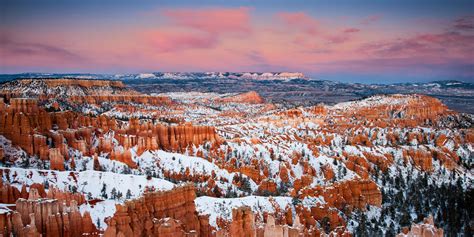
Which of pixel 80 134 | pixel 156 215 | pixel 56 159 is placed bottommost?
pixel 156 215

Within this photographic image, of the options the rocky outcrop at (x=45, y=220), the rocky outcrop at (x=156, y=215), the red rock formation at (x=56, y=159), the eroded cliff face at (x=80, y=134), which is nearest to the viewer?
the rocky outcrop at (x=45, y=220)

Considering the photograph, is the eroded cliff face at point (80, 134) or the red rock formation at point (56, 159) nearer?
the red rock formation at point (56, 159)

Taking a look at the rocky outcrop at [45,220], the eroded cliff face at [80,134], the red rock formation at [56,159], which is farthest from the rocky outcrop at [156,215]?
the eroded cliff face at [80,134]

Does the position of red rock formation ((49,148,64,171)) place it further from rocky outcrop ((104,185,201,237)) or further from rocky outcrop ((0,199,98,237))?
rocky outcrop ((0,199,98,237))

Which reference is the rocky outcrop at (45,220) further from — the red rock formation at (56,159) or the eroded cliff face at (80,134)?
the eroded cliff face at (80,134)

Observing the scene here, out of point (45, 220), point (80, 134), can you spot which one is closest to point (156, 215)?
point (45, 220)

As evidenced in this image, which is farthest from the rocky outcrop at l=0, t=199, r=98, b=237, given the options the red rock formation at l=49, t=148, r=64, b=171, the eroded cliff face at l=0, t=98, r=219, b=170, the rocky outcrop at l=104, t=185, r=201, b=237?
the eroded cliff face at l=0, t=98, r=219, b=170

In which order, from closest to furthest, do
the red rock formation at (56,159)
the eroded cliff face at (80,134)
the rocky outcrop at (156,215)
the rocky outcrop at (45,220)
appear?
the rocky outcrop at (45,220), the rocky outcrop at (156,215), the red rock formation at (56,159), the eroded cliff face at (80,134)

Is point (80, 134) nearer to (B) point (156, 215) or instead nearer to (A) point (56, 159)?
(A) point (56, 159)

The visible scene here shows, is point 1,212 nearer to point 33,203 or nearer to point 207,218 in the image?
point 33,203

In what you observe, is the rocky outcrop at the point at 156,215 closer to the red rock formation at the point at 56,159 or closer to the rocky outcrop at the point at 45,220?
the rocky outcrop at the point at 45,220

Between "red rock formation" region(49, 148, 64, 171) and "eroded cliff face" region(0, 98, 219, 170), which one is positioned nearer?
"red rock formation" region(49, 148, 64, 171)

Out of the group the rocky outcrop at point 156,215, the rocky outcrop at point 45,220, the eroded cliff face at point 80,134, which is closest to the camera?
the rocky outcrop at point 45,220

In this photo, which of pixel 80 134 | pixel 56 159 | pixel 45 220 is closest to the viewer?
pixel 45 220
